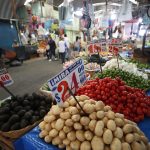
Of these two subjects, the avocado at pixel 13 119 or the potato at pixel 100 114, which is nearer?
the potato at pixel 100 114

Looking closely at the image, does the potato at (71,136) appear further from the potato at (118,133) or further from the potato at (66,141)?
the potato at (118,133)

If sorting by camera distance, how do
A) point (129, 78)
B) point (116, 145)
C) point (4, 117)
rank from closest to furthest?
point (116, 145)
point (4, 117)
point (129, 78)

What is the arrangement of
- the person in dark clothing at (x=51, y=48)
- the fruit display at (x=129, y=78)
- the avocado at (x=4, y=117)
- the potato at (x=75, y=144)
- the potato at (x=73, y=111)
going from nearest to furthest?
the potato at (x=75, y=144)
the potato at (x=73, y=111)
the avocado at (x=4, y=117)
the fruit display at (x=129, y=78)
the person in dark clothing at (x=51, y=48)

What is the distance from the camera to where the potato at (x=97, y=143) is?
1.61 m

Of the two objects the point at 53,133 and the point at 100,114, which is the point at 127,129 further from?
the point at 53,133

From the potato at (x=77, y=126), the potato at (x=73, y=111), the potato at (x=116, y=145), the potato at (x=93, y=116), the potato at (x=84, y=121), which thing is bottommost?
the potato at (x=116, y=145)

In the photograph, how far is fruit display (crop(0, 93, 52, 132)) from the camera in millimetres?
2446

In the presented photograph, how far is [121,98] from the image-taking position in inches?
95.3

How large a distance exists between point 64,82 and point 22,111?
971 millimetres

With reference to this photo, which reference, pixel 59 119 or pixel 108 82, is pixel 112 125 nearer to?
pixel 59 119

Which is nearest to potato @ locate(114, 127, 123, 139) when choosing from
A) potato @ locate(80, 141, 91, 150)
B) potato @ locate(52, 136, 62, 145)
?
potato @ locate(80, 141, 91, 150)

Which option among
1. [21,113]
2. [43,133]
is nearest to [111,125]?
[43,133]

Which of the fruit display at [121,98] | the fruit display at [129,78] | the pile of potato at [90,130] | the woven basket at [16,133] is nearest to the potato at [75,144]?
the pile of potato at [90,130]

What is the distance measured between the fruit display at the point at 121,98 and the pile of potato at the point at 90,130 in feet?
1.54
